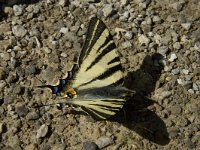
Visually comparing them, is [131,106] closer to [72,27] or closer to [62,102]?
[62,102]

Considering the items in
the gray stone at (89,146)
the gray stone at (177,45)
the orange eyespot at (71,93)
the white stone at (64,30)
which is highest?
the white stone at (64,30)

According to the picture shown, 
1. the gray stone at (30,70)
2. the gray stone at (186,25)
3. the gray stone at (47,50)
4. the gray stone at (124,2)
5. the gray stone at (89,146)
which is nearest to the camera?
the gray stone at (89,146)

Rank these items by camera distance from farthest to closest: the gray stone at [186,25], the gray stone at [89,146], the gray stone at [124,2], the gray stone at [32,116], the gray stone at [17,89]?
1. the gray stone at [124,2]
2. the gray stone at [186,25]
3. the gray stone at [17,89]
4. the gray stone at [32,116]
5. the gray stone at [89,146]

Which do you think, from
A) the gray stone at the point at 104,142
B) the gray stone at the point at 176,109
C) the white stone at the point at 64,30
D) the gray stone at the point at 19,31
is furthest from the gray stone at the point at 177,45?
the gray stone at the point at 19,31

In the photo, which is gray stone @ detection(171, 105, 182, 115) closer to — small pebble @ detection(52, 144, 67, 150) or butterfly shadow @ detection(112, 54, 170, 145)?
butterfly shadow @ detection(112, 54, 170, 145)

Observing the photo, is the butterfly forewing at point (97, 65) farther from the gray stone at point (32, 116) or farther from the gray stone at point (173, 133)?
the gray stone at point (173, 133)

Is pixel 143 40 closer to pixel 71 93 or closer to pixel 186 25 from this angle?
pixel 186 25

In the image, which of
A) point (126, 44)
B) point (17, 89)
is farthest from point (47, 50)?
point (126, 44)
